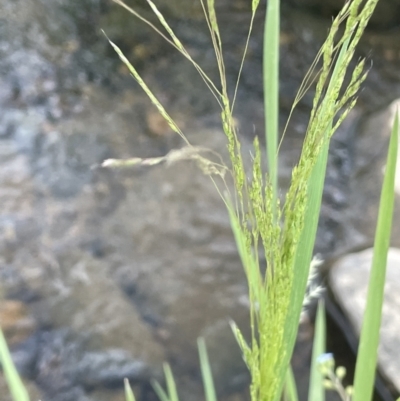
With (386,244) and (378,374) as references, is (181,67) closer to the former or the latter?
(378,374)

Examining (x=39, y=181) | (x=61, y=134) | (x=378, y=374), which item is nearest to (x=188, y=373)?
(x=378, y=374)

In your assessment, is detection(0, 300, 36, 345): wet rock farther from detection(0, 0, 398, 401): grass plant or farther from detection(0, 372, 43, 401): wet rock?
detection(0, 0, 398, 401): grass plant

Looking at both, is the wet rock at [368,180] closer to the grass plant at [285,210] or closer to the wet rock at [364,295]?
the wet rock at [364,295]

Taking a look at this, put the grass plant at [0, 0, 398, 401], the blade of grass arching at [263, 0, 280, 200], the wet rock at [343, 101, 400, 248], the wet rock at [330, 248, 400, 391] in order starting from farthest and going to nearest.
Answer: the wet rock at [343, 101, 400, 248], the wet rock at [330, 248, 400, 391], the blade of grass arching at [263, 0, 280, 200], the grass plant at [0, 0, 398, 401]

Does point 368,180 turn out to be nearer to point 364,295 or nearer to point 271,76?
point 364,295

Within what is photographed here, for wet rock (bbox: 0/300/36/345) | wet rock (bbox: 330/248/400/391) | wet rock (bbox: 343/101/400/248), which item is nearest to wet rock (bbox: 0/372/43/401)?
wet rock (bbox: 0/300/36/345)

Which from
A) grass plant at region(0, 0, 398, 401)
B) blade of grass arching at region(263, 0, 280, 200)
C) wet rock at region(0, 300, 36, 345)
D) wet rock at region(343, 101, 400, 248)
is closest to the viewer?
grass plant at region(0, 0, 398, 401)

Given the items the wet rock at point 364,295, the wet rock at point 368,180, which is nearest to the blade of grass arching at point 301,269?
the wet rock at point 364,295

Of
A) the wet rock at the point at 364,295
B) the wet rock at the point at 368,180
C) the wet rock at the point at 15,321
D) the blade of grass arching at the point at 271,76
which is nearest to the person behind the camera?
the blade of grass arching at the point at 271,76
